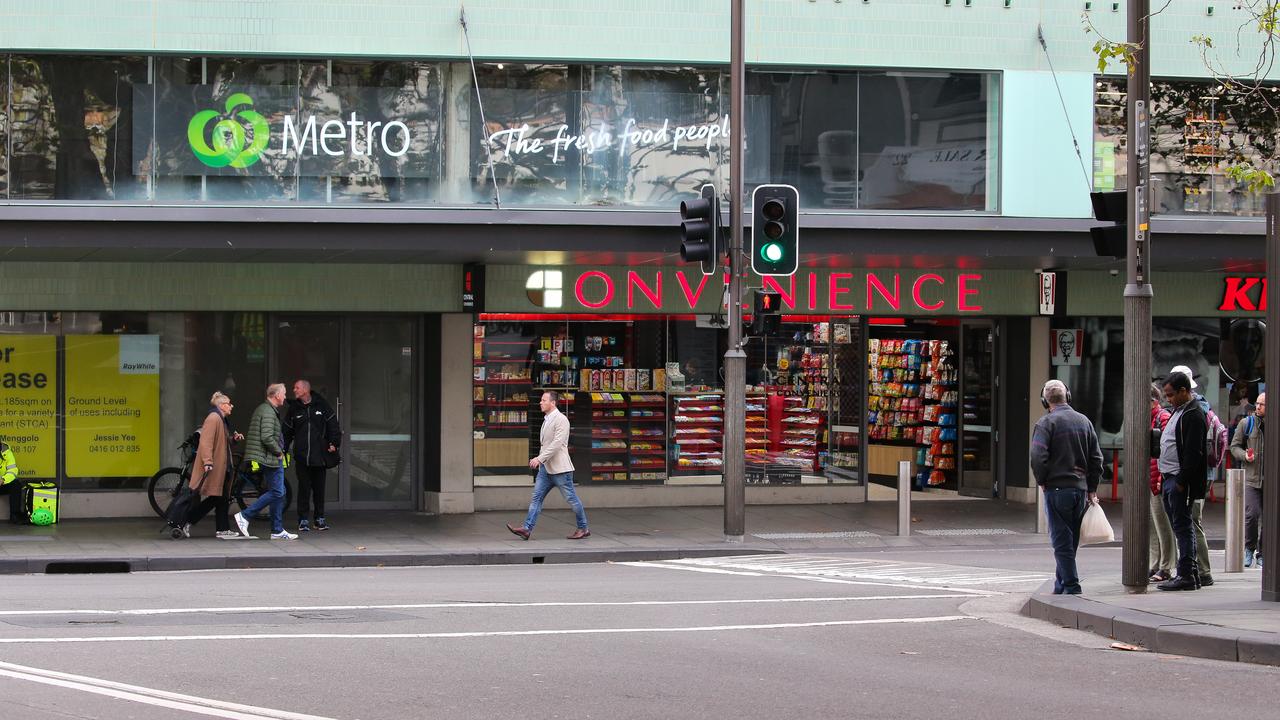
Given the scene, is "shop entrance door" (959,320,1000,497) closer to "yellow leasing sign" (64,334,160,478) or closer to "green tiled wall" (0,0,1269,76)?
"green tiled wall" (0,0,1269,76)

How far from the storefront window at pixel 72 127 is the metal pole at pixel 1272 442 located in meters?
13.5

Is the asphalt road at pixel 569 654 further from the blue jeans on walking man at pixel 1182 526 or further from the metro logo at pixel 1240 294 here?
the metro logo at pixel 1240 294

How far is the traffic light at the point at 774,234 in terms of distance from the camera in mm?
17312

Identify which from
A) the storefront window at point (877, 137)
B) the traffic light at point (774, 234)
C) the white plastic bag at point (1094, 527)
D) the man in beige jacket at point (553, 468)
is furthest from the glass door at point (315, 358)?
the white plastic bag at point (1094, 527)

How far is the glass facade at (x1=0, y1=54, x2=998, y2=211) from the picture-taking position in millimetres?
18969

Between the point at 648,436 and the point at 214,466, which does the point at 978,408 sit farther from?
the point at 214,466

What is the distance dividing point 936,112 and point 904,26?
1.23 m

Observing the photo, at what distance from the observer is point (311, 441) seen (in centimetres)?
1833

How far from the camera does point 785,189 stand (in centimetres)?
1742

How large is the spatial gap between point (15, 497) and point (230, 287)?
3719mm

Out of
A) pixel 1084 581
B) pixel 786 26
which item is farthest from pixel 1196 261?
pixel 1084 581

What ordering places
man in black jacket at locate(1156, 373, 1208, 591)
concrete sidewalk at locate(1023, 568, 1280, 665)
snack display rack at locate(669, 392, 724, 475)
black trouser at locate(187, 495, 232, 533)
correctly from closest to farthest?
concrete sidewalk at locate(1023, 568, 1280, 665), man in black jacket at locate(1156, 373, 1208, 591), black trouser at locate(187, 495, 232, 533), snack display rack at locate(669, 392, 724, 475)

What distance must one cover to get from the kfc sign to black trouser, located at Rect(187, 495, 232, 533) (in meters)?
14.2

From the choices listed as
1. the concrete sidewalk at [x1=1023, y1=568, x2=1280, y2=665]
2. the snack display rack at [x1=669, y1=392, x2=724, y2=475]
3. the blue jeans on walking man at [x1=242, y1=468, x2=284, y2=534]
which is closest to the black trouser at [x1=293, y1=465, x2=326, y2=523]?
the blue jeans on walking man at [x1=242, y1=468, x2=284, y2=534]
